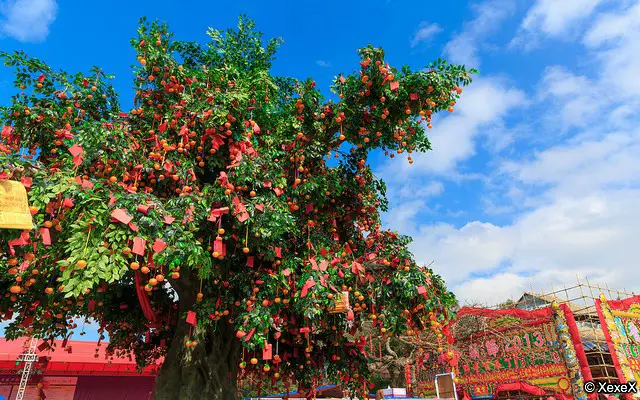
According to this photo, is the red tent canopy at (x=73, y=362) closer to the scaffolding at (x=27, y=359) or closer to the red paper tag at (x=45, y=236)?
the scaffolding at (x=27, y=359)

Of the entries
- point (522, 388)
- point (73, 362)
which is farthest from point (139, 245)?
point (522, 388)

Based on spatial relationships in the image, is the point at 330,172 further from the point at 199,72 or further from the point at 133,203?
the point at 133,203

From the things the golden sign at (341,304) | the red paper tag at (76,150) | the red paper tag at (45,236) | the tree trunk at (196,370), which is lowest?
the tree trunk at (196,370)

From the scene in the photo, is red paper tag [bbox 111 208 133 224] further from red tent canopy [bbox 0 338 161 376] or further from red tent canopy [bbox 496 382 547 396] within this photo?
red tent canopy [bbox 496 382 547 396]

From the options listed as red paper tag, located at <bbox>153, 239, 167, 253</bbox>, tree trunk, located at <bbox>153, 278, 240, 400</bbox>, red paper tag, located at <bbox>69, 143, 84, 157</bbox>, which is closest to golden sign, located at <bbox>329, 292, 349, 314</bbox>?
red paper tag, located at <bbox>153, 239, 167, 253</bbox>

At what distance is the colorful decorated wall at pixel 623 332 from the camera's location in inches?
493

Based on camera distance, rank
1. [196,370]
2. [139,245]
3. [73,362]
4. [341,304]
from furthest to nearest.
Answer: [73,362], [196,370], [341,304], [139,245]

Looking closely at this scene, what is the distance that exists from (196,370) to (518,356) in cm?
1218

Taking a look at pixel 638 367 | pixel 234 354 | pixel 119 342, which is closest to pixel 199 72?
pixel 234 354

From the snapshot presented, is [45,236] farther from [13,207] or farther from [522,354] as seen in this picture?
[522,354]

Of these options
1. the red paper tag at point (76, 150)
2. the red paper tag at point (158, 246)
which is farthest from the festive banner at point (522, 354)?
the red paper tag at point (76, 150)

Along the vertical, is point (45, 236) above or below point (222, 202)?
below

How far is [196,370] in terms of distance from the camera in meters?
7.29

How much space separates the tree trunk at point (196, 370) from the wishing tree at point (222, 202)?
0.09 feet
